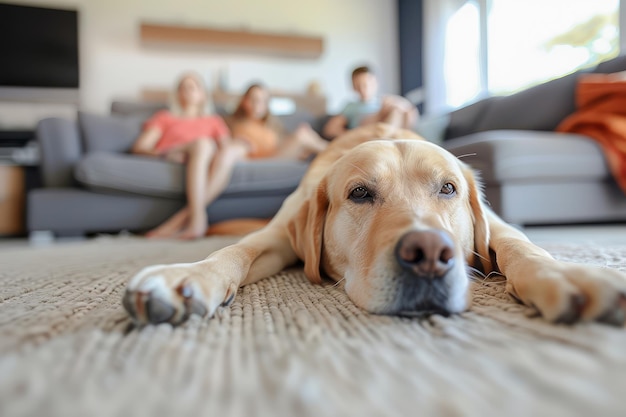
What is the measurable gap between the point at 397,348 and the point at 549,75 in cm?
513

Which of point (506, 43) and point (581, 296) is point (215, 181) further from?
point (506, 43)

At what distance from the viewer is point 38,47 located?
5.77 metres

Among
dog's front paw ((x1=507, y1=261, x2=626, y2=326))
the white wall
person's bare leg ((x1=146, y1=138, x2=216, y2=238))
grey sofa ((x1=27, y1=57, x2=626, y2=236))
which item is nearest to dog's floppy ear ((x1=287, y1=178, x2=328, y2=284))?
dog's front paw ((x1=507, y1=261, x2=626, y2=326))

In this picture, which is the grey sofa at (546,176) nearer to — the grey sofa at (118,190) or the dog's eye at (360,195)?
the grey sofa at (118,190)

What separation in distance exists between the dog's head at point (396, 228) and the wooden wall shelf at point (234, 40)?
19.3 ft

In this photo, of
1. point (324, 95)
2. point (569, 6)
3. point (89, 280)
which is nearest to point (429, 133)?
point (569, 6)

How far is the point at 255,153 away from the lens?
370 centimetres

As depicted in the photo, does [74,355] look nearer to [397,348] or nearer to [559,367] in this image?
[397,348]

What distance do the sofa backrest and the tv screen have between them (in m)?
5.41

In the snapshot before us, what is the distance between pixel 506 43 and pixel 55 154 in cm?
525

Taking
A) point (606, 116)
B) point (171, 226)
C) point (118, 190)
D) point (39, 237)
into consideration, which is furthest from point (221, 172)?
point (606, 116)

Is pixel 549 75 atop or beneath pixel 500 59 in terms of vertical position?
beneath

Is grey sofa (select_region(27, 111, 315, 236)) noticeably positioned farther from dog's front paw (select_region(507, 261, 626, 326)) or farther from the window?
the window

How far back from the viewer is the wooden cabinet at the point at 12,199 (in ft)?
11.2
